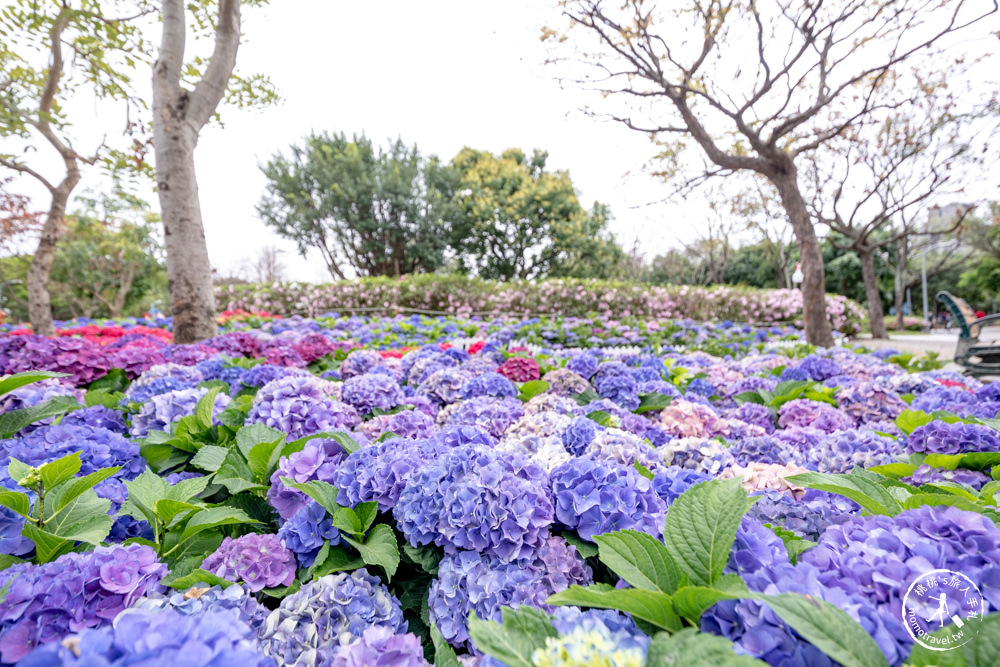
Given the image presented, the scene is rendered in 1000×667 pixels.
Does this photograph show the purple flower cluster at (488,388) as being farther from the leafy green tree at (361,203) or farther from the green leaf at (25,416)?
the leafy green tree at (361,203)

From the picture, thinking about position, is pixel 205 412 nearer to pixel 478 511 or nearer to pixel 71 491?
pixel 71 491

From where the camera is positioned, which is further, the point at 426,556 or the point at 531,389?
the point at 531,389

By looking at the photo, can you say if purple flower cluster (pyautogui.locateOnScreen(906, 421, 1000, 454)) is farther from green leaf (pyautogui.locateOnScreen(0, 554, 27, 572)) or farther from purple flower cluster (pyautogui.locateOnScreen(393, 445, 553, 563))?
green leaf (pyautogui.locateOnScreen(0, 554, 27, 572))

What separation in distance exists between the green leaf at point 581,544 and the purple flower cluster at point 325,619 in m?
0.41

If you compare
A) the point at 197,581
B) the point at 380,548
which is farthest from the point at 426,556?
the point at 197,581

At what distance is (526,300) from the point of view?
11.1 meters

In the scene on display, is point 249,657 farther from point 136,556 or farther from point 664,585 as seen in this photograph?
point 664,585

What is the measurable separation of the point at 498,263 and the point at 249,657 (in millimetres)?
21958

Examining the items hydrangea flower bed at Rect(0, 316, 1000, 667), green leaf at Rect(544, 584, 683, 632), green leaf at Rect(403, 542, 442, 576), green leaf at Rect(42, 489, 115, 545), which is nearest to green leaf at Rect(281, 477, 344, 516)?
hydrangea flower bed at Rect(0, 316, 1000, 667)

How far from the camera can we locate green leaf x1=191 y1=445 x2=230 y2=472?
1414mm

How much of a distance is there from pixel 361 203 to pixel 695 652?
2066 cm

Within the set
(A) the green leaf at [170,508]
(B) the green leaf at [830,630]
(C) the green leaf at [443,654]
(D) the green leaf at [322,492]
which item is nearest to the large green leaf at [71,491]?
(A) the green leaf at [170,508]

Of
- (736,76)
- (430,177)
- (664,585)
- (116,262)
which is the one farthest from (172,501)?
(116,262)

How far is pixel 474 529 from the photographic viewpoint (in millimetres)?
1029
